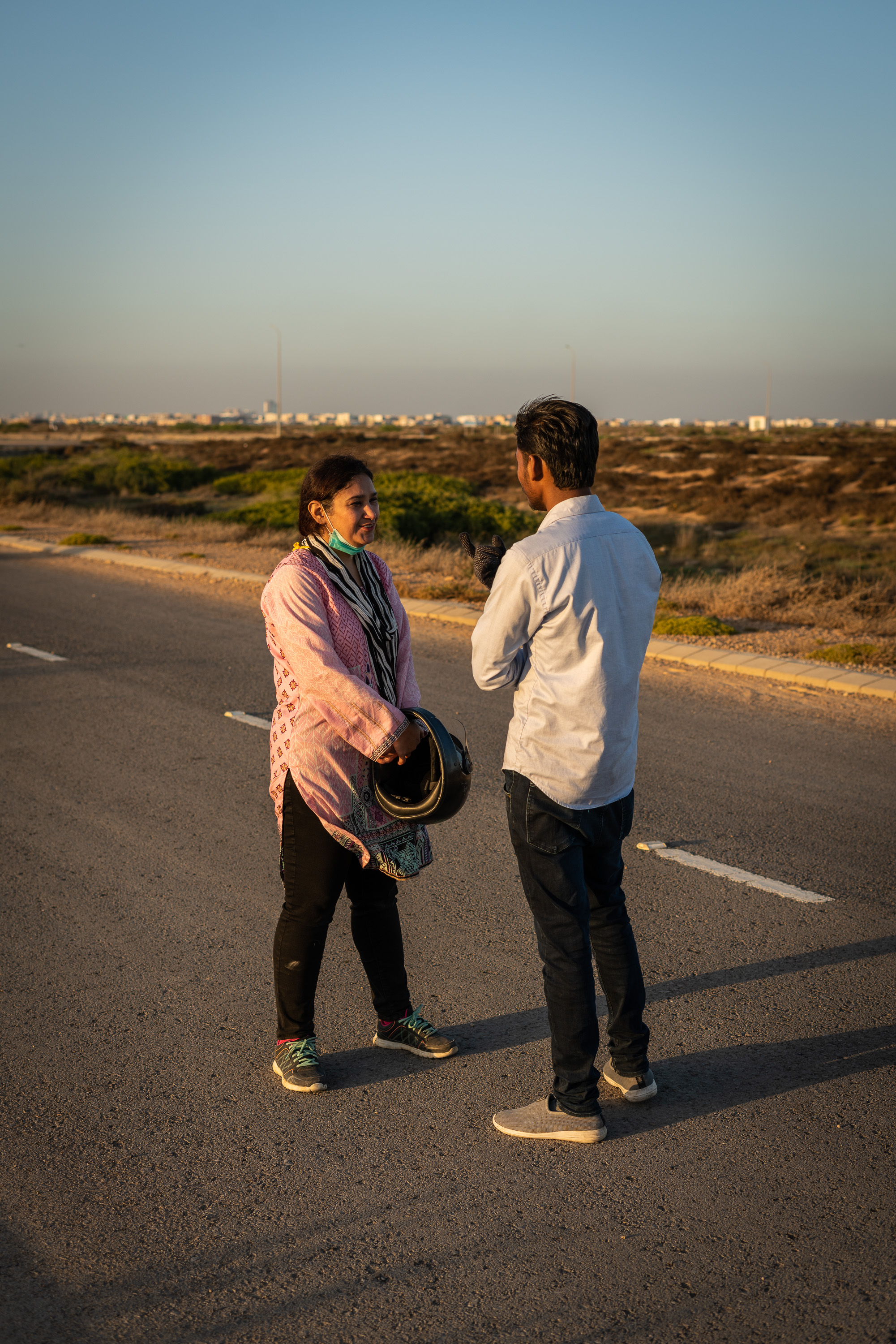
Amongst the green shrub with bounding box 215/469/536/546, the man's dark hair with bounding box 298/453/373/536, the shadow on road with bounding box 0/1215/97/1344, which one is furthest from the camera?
the green shrub with bounding box 215/469/536/546

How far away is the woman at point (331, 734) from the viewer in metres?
3.15

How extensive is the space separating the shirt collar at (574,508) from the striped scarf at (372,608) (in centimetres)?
72

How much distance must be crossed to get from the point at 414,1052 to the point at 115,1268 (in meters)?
1.22

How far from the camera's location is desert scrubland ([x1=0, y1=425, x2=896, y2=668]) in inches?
468

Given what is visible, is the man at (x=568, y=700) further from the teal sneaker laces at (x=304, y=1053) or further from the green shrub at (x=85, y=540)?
the green shrub at (x=85, y=540)

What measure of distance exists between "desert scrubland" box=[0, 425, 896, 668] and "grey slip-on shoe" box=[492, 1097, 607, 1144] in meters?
7.25

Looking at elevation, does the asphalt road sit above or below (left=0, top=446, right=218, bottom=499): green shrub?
below

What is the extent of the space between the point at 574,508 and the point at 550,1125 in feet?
5.82

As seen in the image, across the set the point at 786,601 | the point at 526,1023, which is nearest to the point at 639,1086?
the point at 526,1023

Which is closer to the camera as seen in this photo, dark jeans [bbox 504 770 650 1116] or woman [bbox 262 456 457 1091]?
dark jeans [bbox 504 770 650 1116]

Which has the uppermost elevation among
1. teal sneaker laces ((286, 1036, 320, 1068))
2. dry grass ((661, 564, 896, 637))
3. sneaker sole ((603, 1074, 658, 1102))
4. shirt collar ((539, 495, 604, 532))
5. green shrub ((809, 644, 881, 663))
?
shirt collar ((539, 495, 604, 532))

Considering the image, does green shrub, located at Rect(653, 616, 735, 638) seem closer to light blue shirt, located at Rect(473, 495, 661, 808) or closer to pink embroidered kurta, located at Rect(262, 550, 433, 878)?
pink embroidered kurta, located at Rect(262, 550, 433, 878)

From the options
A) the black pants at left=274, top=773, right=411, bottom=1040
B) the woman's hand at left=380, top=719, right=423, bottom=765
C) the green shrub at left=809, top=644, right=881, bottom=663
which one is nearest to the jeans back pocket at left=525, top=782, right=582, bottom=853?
the woman's hand at left=380, top=719, right=423, bottom=765

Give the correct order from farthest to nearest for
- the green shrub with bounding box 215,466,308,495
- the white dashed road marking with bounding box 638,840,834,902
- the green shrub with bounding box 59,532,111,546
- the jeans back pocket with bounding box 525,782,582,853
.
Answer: the green shrub with bounding box 215,466,308,495 → the green shrub with bounding box 59,532,111,546 → the white dashed road marking with bounding box 638,840,834,902 → the jeans back pocket with bounding box 525,782,582,853
